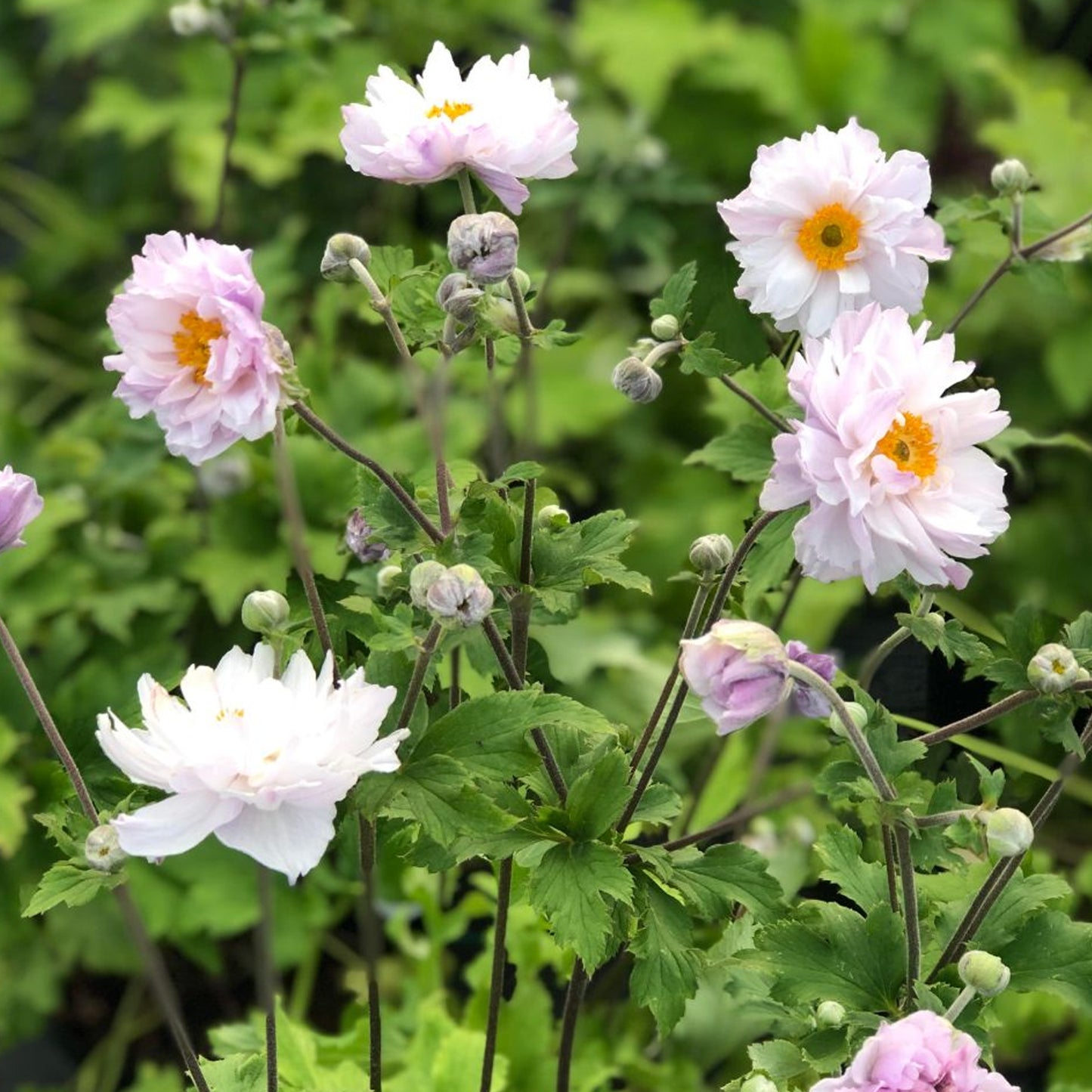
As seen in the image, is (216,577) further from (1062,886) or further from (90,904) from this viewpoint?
(1062,886)

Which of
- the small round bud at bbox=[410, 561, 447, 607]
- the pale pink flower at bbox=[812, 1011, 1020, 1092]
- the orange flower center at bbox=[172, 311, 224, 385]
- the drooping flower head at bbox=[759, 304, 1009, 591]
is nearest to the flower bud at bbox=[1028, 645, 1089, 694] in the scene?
the drooping flower head at bbox=[759, 304, 1009, 591]

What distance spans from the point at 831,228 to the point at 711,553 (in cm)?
17

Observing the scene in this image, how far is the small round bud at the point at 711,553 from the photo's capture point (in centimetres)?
72

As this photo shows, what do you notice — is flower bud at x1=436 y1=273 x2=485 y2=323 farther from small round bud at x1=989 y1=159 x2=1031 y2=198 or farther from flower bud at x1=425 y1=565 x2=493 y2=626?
small round bud at x1=989 y1=159 x2=1031 y2=198

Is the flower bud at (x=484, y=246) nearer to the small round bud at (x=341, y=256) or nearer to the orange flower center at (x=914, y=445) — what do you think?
the small round bud at (x=341, y=256)

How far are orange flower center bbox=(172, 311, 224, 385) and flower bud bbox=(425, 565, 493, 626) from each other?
14 centimetres

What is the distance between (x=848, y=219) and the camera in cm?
73

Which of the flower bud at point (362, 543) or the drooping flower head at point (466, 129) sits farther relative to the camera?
the flower bud at point (362, 543)

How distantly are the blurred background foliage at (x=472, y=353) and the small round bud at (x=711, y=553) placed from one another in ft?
0.56

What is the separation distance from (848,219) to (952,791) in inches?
11.0

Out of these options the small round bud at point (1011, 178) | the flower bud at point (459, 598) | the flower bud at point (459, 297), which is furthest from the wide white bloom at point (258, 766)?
the small round bud at point (1011, 178)

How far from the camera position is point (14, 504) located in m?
0.71

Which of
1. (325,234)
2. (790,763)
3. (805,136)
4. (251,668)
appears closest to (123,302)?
(251,668)

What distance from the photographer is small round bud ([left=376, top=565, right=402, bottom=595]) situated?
2.51 feet
